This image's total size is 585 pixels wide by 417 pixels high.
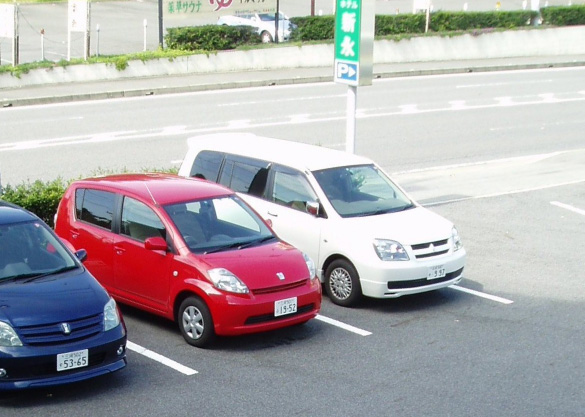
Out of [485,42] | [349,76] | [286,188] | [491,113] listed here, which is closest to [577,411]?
[286,188]

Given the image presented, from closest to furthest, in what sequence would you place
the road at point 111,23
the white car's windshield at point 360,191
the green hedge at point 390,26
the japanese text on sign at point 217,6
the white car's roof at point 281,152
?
1. the white car's windshield at point 360,191
2. the white car's roof at point 281,152
3. the green hedge at point 390,26
4. the japanese text on sign at point 217,6
5. the road at point 111,23

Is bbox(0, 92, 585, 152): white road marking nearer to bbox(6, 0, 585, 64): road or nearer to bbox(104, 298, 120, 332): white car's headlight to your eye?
bbox(6, 0, 585, 64): road

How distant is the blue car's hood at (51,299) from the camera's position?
8.60 m

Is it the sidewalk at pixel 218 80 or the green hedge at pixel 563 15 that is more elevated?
the green hedge at pixel 563 15

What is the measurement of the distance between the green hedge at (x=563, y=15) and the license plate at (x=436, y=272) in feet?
113

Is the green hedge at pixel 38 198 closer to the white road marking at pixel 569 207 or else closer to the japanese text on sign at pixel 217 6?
the white road marking at pixel 569 207

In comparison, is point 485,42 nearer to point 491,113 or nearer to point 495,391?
point 491,113

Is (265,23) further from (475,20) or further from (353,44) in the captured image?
(353,44)

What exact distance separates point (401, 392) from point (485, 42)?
3305 cm

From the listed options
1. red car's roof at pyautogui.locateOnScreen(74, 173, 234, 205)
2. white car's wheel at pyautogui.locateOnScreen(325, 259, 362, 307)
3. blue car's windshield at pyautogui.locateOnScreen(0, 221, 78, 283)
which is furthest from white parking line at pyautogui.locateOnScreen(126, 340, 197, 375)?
white car's wheel at pyautogui.locateOnScreen(325, 259, 362, 307)

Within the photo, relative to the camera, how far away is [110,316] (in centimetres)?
908

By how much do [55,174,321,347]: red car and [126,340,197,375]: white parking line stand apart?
17.9 inches

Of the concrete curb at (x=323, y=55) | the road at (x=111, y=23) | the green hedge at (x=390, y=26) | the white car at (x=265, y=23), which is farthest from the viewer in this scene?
the road at (x=111, y=23)

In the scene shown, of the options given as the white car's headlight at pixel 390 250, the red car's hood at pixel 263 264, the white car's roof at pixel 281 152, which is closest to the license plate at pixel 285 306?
the red car's hood at pixel 263 264
